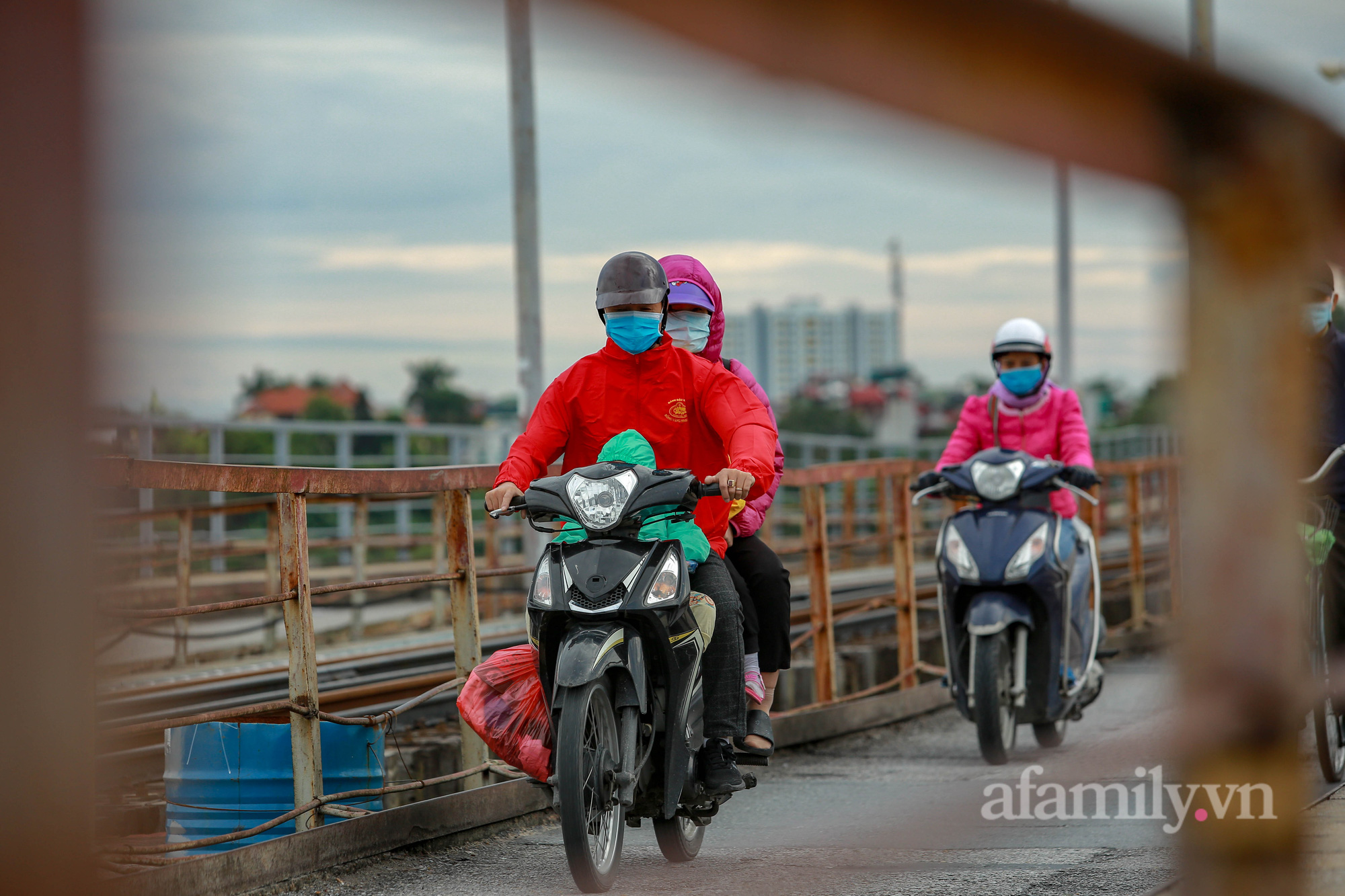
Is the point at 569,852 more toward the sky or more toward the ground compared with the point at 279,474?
more toward the ground

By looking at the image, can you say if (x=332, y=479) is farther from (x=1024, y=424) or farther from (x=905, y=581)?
(x=905, y=581)

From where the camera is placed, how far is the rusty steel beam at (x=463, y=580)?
5277 millimetres

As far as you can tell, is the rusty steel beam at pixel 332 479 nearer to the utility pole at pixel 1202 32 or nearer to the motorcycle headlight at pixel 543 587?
the motorcycle headlight at pixel 543 587

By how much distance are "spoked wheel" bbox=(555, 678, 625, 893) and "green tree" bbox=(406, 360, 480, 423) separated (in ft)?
3.00

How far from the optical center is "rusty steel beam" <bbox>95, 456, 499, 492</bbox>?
397cm

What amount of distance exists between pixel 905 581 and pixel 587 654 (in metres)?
4.61

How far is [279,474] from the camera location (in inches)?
175

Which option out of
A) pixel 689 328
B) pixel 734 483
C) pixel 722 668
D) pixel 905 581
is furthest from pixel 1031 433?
pixel 734 483

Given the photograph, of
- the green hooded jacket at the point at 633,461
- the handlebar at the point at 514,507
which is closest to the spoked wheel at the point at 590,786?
the green hooded jacket at the point at 633,461

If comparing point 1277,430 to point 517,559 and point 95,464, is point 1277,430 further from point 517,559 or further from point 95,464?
point 517,559

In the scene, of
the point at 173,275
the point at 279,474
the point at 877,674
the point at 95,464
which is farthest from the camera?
the point at 877,674

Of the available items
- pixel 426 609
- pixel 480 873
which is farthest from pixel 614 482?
pixel 426 609

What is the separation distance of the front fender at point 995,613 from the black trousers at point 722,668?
6.59 ft

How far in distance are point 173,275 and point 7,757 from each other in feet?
0.96
